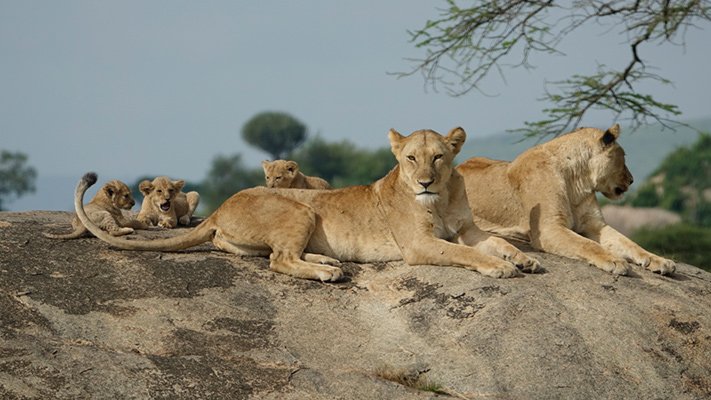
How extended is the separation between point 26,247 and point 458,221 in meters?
2.86

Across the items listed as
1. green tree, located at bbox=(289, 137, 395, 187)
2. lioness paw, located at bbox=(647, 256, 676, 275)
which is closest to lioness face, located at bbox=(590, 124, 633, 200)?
lioness paw, located at bbox=(647, 256, 676, 275)

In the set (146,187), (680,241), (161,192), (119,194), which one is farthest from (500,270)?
(680,241)

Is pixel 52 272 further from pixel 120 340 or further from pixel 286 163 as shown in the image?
pixel 286 163

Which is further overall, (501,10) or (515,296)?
(501,10)

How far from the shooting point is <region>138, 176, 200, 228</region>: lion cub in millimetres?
9422

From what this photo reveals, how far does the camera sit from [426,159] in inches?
297

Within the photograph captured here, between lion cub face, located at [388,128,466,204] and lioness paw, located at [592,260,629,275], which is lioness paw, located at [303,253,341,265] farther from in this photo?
lioness paw, located at [592,260,629,275]

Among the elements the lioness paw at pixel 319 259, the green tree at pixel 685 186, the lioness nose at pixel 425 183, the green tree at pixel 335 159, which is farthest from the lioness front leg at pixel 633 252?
the green tree at pixel 335 159

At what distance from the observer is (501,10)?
13133 millimetres

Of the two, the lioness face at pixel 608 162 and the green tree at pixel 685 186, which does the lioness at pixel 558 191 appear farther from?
the green tree at pixel 685 186

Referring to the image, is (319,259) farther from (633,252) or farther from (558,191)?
(633,252)

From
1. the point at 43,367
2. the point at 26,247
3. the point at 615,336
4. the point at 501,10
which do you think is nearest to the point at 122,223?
the point at 26,247

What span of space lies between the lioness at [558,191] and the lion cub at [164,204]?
2.49 metres

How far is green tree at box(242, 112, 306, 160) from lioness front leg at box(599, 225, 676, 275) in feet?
169
